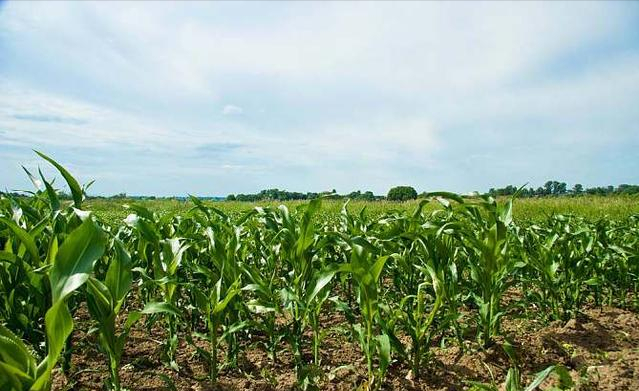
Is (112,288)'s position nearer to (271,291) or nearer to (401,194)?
(271,291)

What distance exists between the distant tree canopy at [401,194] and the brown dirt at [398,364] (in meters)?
21.2

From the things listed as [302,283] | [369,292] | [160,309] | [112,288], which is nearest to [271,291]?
[302,283]

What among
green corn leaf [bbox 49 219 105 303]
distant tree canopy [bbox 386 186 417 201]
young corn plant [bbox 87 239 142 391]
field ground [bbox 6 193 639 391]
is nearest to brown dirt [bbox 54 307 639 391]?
field ground [bbox 6 193 639 391]

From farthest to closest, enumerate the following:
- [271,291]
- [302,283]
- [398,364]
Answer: [302,283] < [271,291] < [398,364]

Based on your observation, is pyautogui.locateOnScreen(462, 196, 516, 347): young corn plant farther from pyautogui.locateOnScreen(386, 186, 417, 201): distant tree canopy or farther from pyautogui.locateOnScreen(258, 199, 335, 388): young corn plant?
pyautogui.locateOnScreen(386, 186, 417, 201): distant tree canopy

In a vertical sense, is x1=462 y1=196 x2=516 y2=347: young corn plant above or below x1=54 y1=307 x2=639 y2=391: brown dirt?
above

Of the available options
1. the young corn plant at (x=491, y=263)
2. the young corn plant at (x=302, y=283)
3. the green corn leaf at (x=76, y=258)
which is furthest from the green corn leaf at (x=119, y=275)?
the young corn plant at (x=491, y=263)

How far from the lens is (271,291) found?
2486 millimetres

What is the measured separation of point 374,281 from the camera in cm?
196

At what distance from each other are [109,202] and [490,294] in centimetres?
2760

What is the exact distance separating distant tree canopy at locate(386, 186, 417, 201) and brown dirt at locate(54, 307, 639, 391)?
21.2 metres

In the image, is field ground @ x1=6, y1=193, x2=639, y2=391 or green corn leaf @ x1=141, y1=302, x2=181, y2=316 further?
field ground @ x1=6, y1=193, x2=639, y2=391

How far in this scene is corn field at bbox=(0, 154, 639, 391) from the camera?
60.8 inches

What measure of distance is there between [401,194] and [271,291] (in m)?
24.3
